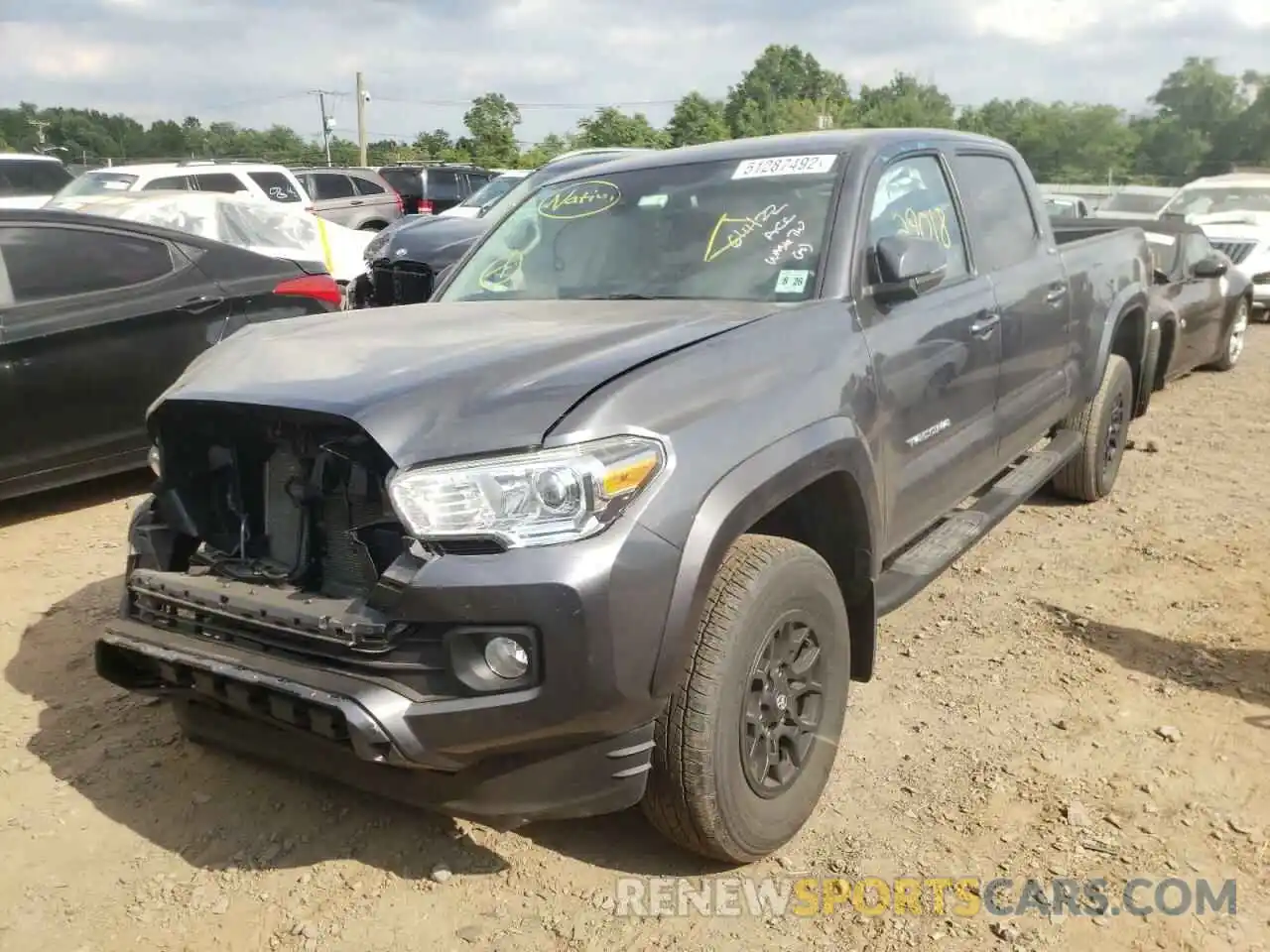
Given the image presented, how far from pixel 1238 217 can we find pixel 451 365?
551 inches

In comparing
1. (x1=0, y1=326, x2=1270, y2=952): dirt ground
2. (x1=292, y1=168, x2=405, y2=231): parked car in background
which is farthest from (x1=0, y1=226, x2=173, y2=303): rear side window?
(x1=292, y1=168, x2=405, y2=231): parked car in background

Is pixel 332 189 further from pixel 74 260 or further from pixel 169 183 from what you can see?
pixel 74 260

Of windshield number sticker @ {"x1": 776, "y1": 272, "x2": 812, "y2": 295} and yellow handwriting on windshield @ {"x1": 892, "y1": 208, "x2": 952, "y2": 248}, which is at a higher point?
yellow handwriting on windshield @ {"x1": 892, "y1": 208, "x2": 952, "y2": 248}

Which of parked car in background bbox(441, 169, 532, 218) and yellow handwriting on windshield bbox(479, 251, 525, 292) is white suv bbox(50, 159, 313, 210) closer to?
parked car in background bbox(441, 169, 532, 218)

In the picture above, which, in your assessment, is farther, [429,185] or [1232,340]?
[429,185]

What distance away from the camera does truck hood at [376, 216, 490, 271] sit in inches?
319

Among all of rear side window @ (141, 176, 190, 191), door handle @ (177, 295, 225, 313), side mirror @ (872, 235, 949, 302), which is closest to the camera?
side mirror @ (872, 235, 949, 302)

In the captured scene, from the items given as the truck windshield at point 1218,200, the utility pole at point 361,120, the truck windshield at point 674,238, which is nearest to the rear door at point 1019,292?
the truck windshield at point 674,238

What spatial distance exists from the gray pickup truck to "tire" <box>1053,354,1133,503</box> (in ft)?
6.18

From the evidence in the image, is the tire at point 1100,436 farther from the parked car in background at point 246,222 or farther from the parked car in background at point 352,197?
the parked car in background at point 352,197

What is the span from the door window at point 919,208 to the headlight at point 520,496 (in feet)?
4.99

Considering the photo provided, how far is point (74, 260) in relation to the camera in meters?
5.42

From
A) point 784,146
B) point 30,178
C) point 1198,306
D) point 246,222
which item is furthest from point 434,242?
point 30,178

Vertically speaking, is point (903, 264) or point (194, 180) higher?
point (194, 180)
